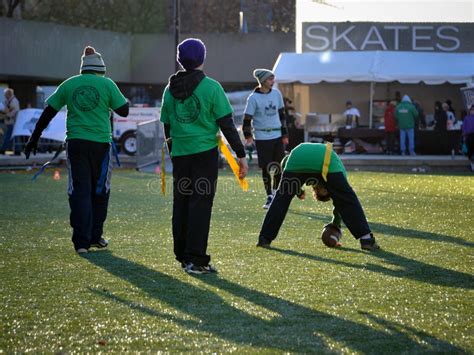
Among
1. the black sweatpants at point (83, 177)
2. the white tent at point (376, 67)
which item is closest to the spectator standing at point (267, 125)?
the black sweatpants at point (83, 177)

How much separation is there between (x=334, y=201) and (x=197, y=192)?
6.21ft

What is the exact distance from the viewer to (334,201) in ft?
33.0

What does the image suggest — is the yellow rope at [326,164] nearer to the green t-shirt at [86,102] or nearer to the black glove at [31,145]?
the green t-shirt at [86,102]

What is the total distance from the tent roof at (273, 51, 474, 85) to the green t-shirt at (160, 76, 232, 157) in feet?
75.9

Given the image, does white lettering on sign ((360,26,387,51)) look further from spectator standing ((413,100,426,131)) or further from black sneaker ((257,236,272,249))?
black sneaker ((257,236,272,249))

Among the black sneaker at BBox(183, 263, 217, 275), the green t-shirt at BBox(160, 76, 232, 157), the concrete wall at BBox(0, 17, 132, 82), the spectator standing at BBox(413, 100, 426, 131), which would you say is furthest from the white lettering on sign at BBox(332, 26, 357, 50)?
the black sneaker at BBox(183, 263, 217, 275)

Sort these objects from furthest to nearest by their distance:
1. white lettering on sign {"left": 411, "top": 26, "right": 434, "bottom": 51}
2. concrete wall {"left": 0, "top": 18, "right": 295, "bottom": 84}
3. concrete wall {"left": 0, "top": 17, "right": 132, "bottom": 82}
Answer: concrete wall {"left": 0, "top": 18, "right": 295, "bottom": 84} → concrete wall {"left": 0, "top": 17, "right": 132, "bottom": 82} → white lettering on sign {"left": 411, "top": 26, "right": 434, "bottom": 51}

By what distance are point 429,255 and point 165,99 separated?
2782mm

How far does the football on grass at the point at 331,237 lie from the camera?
1023cm

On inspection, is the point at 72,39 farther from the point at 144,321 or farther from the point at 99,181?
the point at 144,321

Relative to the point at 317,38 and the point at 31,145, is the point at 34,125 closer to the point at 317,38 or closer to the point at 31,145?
the point at 317,38

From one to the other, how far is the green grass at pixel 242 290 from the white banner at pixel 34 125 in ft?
56.0

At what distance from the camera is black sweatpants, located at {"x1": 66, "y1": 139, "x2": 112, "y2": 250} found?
32.2 feet

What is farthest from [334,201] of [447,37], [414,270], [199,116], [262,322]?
[447,37]
